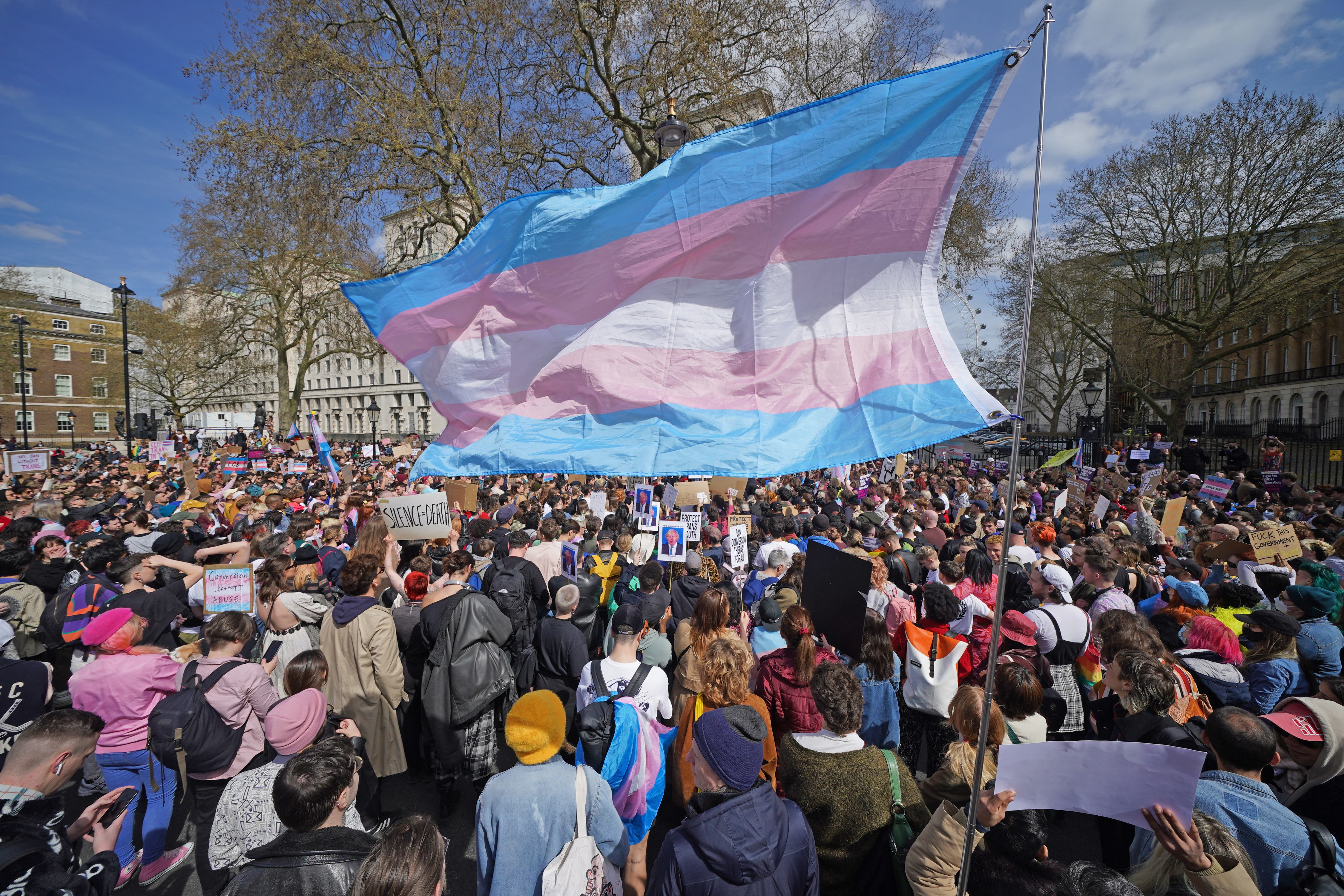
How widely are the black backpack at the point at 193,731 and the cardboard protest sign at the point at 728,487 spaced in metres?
7.86

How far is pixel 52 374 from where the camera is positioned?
59750mm

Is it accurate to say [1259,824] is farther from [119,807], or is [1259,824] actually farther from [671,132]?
[671,132]

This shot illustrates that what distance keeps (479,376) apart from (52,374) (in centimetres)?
8156

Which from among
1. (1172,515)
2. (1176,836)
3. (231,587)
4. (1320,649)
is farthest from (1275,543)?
(231,587)

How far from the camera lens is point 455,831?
Result: 4.47 meters

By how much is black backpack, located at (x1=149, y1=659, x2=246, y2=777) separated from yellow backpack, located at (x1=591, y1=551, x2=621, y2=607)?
3.19 meters

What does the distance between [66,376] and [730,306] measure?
8354cm

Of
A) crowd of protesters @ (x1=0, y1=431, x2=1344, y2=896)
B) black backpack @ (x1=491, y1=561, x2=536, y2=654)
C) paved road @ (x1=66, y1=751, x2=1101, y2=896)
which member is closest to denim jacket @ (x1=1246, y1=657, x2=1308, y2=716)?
crowd of protesters @ (x1=0, y1=431, x2=1344, y2=896)

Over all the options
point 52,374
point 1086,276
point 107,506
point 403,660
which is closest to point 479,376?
point 403,660

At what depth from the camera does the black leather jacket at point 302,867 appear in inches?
81.4

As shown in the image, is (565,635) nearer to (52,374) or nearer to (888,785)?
(888,785)

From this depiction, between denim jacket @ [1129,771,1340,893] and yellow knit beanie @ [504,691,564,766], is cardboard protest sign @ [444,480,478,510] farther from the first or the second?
denim jacket @ [1129,771,1340,893]

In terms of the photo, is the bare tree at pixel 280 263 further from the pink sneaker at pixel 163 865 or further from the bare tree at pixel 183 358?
the pink sneaker at pixel 163 865

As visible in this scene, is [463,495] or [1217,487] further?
[463,495]
